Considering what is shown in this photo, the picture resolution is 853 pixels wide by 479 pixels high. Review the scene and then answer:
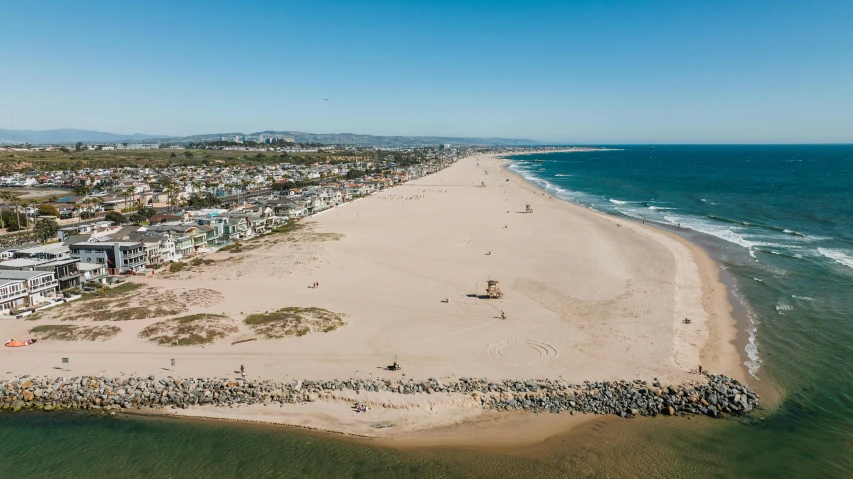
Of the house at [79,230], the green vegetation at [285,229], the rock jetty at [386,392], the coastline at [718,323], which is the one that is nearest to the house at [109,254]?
the house at [79,230]

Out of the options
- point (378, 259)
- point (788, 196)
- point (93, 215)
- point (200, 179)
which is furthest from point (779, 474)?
point (200, 179)

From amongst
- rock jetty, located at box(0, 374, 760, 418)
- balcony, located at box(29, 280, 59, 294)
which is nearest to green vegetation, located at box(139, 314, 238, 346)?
rock jetty, located at box(0, 374, 760, 418)

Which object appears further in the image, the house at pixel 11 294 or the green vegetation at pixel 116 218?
the green vegetation at pixel 116 218

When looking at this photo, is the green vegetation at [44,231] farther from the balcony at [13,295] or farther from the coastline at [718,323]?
the coastline at [718,323]

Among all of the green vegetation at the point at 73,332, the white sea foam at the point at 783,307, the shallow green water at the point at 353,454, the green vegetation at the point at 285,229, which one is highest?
the white sea foam at the point at 783,307

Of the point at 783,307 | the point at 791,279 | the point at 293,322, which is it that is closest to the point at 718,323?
the point at 783,307

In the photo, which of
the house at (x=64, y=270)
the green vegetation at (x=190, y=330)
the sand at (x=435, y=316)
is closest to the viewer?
the sand at (x=435, y=316)

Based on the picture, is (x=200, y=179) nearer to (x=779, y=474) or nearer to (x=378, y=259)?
(x=378, y=259)
